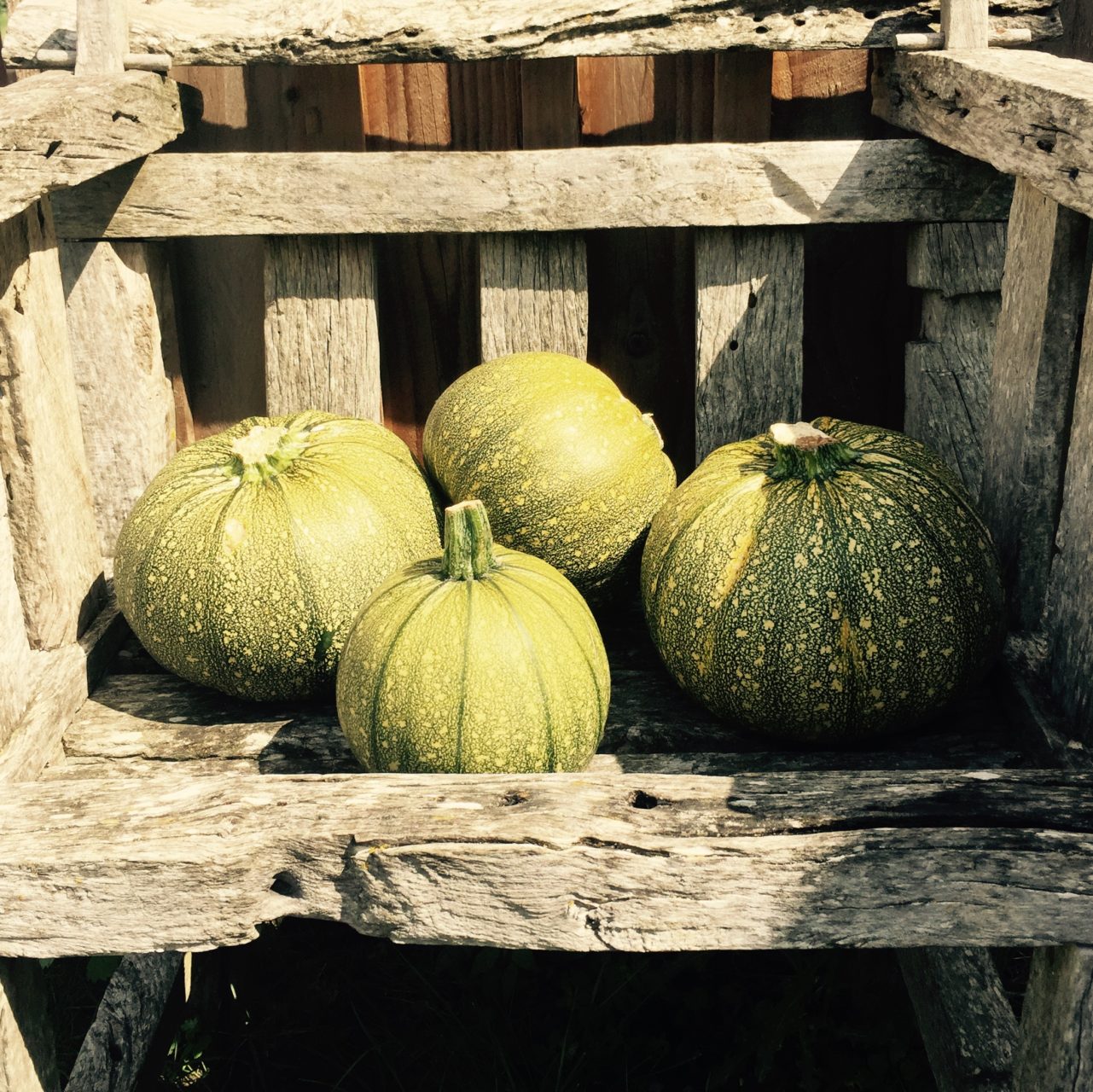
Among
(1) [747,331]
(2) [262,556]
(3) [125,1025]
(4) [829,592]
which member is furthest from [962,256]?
(3) [125,1025]

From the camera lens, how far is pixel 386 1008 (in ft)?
10.7

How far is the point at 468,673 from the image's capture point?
2.04 meters

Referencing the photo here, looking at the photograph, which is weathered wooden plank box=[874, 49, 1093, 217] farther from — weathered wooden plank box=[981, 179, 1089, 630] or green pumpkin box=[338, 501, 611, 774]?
green pumpkin box=[338, 501, 611, 774]

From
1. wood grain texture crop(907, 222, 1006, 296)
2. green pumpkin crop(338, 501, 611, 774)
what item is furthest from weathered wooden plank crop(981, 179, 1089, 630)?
green pumpkin crop(338, 501, 611, 774)

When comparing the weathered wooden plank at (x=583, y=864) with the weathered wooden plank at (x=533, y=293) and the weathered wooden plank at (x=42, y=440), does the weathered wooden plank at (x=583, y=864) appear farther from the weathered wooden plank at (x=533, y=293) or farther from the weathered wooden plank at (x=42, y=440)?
the weathered wooden plank at (x=533, y=293)

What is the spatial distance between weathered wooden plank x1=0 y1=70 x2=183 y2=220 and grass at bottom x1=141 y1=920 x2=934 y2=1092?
78.7 inches

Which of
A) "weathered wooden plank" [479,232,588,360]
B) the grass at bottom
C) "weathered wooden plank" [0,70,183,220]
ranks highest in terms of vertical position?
"weathered wooden plank" [0,70,183,220]

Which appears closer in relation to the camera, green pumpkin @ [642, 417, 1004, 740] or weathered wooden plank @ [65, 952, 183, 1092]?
green pumpkin @ [642, 417, 1004, 740]

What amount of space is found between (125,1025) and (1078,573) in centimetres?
230

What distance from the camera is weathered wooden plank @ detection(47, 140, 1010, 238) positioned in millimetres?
2859

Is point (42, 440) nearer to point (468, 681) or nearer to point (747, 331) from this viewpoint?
point (468, 681)

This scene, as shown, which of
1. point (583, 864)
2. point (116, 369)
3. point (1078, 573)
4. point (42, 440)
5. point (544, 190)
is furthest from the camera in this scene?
point (116, 369)

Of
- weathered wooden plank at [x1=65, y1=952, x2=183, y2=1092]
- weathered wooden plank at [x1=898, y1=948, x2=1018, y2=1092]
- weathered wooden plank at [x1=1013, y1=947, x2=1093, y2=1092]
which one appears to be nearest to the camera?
weathered wooden plank at [x1=1013, y1=947, x2=1093, y2=1092]

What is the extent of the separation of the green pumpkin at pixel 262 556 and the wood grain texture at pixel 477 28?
0.95 meters
